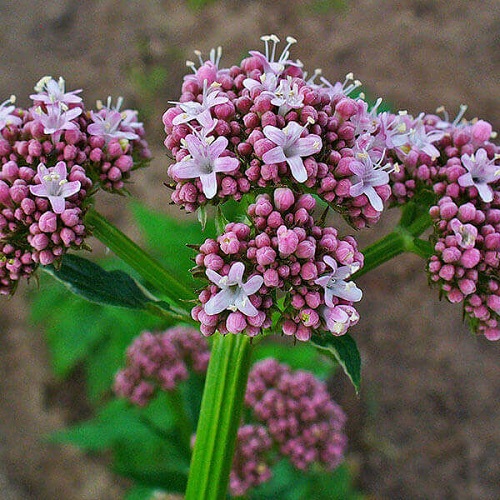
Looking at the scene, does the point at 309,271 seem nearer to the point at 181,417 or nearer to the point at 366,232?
the point at 181,417

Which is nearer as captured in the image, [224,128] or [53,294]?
[224,128]

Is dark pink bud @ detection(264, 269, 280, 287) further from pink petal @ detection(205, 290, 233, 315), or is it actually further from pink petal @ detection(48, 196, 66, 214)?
pink petal @ detection(48, 196, 66, 214)

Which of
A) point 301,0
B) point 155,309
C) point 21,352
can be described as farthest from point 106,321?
point 301,0

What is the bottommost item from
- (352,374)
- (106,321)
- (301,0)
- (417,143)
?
(352,374)

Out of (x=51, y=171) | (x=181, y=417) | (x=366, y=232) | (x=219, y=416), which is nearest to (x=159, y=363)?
(x=181, y=417)

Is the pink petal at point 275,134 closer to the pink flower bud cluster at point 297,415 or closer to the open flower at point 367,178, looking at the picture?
the open flower at point 367,178

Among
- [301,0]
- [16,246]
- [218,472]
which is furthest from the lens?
[301,0]

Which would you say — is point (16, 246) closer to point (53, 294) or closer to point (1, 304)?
point (53, 294)

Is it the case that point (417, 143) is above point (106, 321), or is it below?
above
